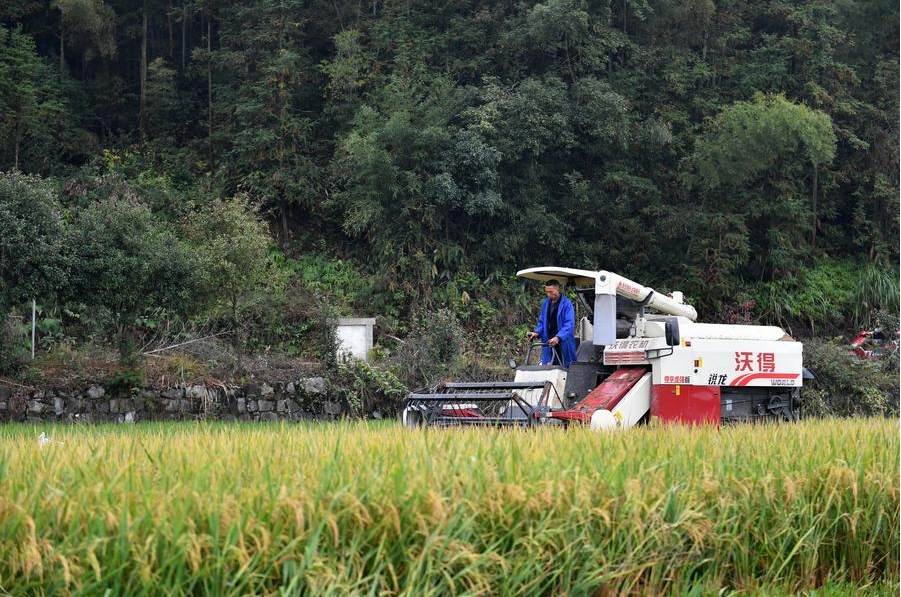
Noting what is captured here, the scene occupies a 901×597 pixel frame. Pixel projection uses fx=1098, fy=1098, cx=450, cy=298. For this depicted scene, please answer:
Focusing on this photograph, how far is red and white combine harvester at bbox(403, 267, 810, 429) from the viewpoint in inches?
454

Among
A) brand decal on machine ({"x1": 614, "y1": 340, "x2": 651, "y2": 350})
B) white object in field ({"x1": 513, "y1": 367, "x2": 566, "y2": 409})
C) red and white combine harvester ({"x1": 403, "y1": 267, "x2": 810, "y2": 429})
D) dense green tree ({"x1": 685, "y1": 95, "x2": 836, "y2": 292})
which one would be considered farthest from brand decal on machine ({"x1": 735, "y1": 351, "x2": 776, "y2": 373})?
dense green tree ({"x1": 685, "y1": 95, "x2": 836, "y2": 292})

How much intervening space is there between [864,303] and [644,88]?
9226 millimetres

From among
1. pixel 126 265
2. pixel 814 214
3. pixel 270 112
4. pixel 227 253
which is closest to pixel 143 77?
pixel 270 112

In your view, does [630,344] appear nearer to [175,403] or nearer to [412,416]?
[412,416]

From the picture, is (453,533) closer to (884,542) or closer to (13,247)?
(884,542)

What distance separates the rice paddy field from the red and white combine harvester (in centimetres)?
416

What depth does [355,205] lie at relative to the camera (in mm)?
29609

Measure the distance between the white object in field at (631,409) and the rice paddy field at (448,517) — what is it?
151 inches

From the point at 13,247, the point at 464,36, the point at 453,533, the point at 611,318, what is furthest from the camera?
the point at 464,36

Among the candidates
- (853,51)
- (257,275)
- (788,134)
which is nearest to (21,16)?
(257,275)

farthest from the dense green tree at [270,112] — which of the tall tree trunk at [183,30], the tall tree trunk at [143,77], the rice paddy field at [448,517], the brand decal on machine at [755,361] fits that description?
the rice paddy field at [448,517]

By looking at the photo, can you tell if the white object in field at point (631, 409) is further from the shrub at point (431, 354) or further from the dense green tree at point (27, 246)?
the dense green tree at point (27, 246)

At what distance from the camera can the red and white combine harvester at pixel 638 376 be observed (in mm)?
11523

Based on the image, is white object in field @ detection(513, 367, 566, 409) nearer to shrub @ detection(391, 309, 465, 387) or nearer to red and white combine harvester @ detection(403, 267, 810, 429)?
red and white combine harvester @ detection(403, 267, 810, 429)
